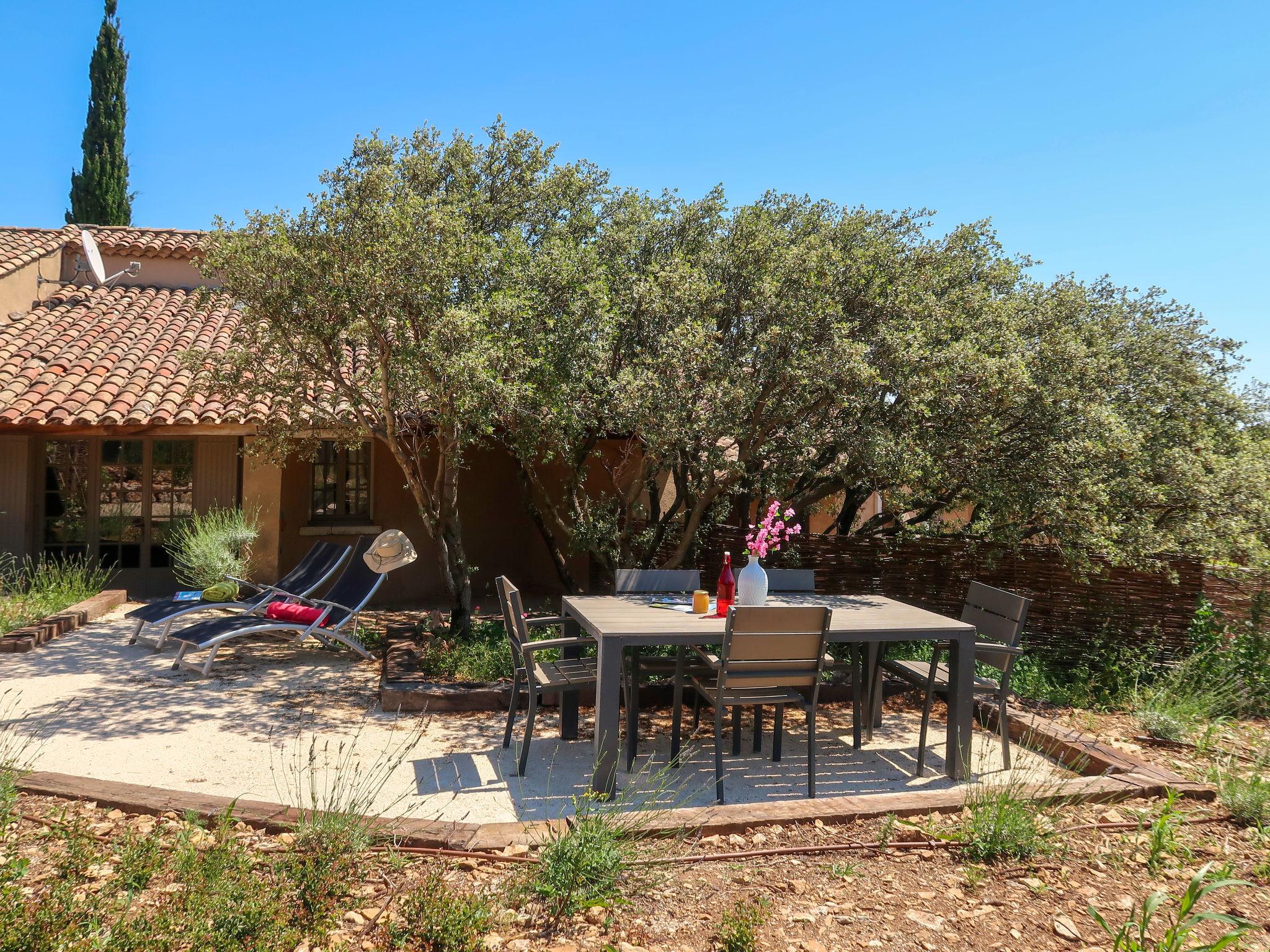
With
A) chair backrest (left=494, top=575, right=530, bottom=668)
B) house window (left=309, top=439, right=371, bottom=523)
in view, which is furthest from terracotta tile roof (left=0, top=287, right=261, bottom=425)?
chair backrest (left=494, top=575, right=530, bottom=668)

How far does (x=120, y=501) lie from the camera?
10.8m

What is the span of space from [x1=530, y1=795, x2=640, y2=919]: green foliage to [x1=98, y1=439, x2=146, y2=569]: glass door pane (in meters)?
9.89

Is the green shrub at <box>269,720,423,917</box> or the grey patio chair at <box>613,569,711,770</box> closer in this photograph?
the green shrub at <box>269,720,423,917</box>

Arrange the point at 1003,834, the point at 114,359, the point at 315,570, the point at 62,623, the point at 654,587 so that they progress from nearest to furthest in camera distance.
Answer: the point at 1003,834 → the point at 654,587 → the point at 62,623 → the point at 315,570 → the point at 114,359

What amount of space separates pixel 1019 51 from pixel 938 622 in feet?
20.9

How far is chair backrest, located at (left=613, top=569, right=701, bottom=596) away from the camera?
612 centimetres

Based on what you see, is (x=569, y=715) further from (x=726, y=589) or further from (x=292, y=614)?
(x=292, y=614)

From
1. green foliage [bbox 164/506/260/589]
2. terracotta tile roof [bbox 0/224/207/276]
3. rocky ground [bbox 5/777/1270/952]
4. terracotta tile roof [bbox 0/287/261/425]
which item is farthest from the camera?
terracotta tile roof [bbox 0/224/207/276]

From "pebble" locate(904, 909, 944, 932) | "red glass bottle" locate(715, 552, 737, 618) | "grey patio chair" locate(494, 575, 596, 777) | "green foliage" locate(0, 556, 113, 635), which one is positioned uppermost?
"red glass bottle" locate(715, 552, 737, 618)

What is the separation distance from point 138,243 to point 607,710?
14.4 metres

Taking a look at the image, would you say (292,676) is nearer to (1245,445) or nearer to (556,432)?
(556,432)

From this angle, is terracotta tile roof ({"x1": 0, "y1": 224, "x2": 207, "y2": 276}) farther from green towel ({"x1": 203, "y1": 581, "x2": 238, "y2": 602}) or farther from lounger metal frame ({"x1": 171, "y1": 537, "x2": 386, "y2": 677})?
lounger metal frame ({"x1": 171, "y1": 537, "x2": 386, "y2": 677})

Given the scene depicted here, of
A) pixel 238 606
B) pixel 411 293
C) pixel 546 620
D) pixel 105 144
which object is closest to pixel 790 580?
pixel 546 620

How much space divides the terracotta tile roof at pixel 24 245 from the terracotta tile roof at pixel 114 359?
2.39 ft
